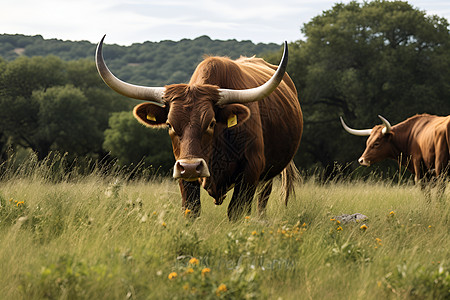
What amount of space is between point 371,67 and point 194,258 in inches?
859

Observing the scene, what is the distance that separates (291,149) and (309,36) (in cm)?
1931

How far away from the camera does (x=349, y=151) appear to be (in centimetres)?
2452

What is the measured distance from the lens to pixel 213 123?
4734 mm

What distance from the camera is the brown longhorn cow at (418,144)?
8.39 m

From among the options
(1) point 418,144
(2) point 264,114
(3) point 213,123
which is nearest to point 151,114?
(3) point 213,123

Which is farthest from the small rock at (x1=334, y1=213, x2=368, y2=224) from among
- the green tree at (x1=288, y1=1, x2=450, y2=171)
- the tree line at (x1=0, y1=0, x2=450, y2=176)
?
the green tree at (x1=288, y1=1, x2=450, y2=171)

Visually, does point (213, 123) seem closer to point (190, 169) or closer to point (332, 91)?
point (190, 169)

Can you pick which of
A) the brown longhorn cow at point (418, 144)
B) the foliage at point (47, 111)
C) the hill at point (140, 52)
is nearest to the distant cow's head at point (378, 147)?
the brown longhorn cow at point (418, 144)

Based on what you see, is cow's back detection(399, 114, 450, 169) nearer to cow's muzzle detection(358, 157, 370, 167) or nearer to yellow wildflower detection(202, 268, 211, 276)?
cow's muzzle detection(358, 157, 370, 167)

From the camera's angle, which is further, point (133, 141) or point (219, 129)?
point (133, 141)

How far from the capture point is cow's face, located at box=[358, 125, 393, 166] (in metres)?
10.8

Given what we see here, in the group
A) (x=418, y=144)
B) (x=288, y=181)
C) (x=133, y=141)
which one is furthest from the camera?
(x=133, y=141)

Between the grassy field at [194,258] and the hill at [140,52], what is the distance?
53.9 metres

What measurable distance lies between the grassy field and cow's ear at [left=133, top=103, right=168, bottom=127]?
755 mm
